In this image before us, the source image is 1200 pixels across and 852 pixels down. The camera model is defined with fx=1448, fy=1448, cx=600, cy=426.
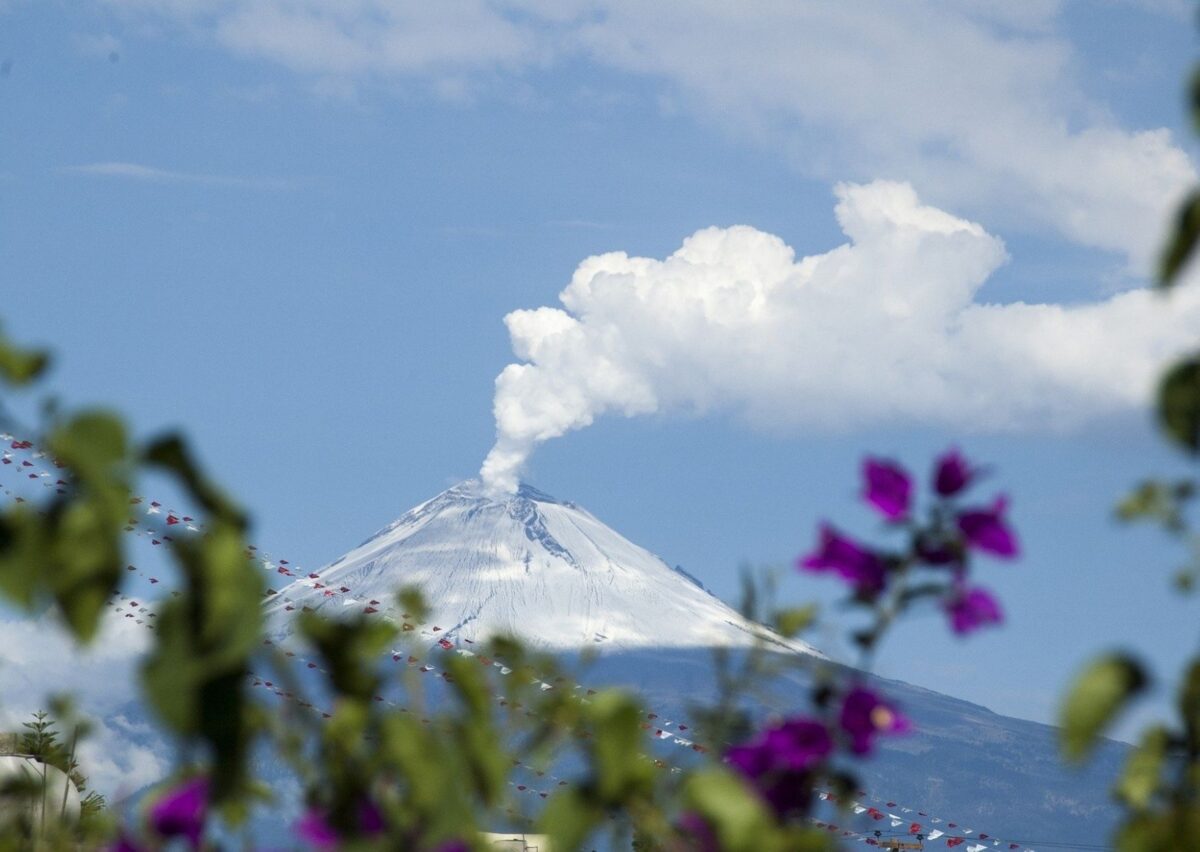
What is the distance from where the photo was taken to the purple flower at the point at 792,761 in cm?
147

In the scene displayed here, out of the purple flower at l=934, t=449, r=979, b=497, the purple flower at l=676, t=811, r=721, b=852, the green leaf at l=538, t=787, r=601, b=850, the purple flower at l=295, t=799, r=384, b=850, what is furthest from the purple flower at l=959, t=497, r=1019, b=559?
the purple flower at l=295, t=799, r=384, b=850

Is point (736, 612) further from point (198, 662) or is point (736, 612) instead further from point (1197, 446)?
point (198, 662)

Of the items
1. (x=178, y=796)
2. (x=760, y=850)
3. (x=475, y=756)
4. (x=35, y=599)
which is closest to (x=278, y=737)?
(x=178, y=796)

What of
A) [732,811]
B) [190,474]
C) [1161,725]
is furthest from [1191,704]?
[190,474]

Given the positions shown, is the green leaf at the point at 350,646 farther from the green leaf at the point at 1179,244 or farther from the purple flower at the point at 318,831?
the green leaf at the point at 1179,244

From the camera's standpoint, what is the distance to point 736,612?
1.91m

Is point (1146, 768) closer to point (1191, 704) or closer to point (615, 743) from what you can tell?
point (1191, 704)

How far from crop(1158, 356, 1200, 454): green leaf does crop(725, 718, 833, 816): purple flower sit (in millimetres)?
455

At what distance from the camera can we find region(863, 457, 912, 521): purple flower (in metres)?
1.52

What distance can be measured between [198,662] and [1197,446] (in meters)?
0.97

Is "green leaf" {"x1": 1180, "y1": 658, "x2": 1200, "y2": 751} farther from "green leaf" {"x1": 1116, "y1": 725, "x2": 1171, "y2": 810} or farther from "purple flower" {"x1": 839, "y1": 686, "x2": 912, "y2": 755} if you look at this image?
"purple flower" {"x1": 839, "y1": 686, "x2": 912, "y2": 755}

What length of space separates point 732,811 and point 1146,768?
0.61 m

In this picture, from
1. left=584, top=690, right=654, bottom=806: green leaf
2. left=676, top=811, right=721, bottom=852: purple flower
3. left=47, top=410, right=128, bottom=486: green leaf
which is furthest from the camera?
left=676, top=811, right=721, bottom=852: purple flower

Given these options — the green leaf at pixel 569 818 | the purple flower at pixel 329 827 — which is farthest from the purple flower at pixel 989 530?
the purple flower at pixel 329 827
